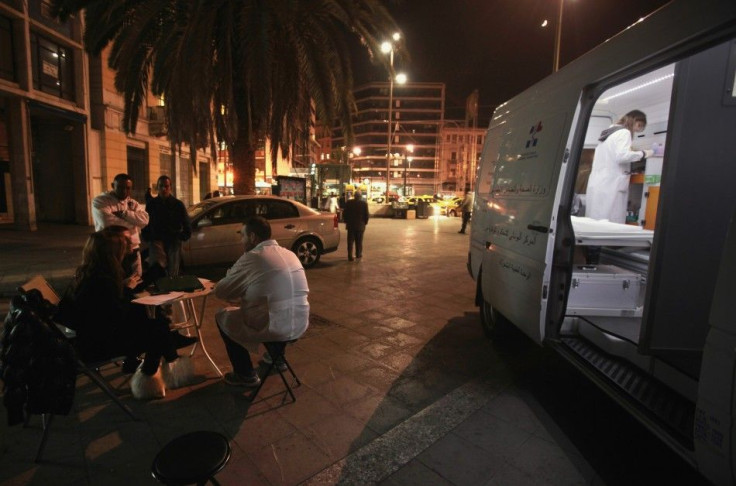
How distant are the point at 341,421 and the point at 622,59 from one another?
327cm

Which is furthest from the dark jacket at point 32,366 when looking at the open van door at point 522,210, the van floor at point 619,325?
the van floor at point 619,325

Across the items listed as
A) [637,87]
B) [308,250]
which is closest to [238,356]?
[637,87]

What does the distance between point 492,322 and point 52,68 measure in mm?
17913

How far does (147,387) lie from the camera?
11.3 ft

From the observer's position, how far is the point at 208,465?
1862mm

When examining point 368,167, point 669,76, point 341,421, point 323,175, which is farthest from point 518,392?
point 368,167

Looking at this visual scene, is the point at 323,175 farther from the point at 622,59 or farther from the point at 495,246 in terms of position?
the point at 622,59

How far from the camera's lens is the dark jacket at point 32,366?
2525mm

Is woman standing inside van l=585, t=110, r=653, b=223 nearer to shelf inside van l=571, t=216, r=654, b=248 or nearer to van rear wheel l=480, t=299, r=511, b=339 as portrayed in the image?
shelf inside van l=571, t=216, r=654, b=248

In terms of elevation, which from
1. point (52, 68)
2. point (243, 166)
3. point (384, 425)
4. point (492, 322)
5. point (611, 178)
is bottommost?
point (384, 425)

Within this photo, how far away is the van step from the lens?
231cm

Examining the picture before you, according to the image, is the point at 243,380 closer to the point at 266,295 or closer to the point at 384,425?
the point at 266,295

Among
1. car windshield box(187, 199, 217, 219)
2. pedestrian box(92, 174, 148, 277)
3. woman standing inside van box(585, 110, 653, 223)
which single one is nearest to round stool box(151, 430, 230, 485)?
pedestrian box(92, 174, 148, 277)

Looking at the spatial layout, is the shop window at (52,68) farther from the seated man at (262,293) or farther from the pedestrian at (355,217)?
the seated man at (262,293)
